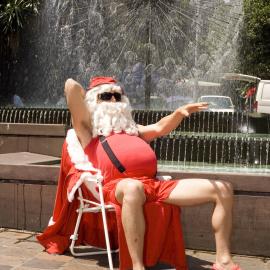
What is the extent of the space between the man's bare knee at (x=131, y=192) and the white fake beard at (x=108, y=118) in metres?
0.59

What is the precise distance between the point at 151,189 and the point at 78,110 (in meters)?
0.81

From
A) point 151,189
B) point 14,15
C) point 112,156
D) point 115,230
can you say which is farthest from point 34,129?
point 14,15

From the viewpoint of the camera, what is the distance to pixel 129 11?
1803 cm

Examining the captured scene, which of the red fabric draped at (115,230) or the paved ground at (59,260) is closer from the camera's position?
the red fabric draped at (115,230)

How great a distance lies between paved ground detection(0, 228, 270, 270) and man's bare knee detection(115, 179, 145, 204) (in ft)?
2.47

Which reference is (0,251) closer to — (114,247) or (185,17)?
(114,247)

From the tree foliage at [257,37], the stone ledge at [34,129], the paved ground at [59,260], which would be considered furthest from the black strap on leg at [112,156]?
the tree foliage at [257,37]

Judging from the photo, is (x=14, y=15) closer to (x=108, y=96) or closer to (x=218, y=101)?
(x=218, y=101)

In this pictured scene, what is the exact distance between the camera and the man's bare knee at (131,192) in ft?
12.1

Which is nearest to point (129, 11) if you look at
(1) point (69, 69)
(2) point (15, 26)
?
(1) point (69, 69)

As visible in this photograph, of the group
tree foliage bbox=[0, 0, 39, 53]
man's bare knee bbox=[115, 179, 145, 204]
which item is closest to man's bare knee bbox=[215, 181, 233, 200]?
man's bare knee bbox=[115, 179, 145, 204]

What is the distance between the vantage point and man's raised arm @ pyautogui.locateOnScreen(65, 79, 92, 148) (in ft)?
13.6

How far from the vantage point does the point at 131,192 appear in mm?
3701

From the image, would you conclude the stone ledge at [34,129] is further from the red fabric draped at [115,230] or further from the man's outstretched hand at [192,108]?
the man's outstretched hand at [192,108]
